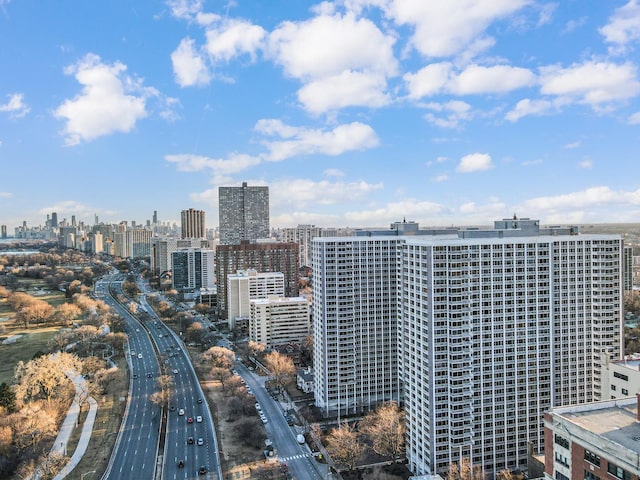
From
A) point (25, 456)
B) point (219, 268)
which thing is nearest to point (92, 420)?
point (25, 456)

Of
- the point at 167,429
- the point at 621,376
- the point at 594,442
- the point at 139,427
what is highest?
the point at 594,442

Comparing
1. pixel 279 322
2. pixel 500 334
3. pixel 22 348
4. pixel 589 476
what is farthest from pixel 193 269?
pixel 589 476

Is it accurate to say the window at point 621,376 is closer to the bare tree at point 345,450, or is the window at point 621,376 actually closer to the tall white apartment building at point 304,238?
the bare tree at point 345,450

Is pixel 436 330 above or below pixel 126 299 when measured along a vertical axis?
above

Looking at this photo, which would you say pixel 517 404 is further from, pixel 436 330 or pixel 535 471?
pixel 436 330

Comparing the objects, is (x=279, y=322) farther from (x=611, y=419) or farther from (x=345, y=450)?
(x=611, y=419)

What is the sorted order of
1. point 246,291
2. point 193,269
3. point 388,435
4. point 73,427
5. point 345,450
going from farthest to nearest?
point 193,269 → point 246,291 → point 73,427 → point 388,435 → point 345,450
